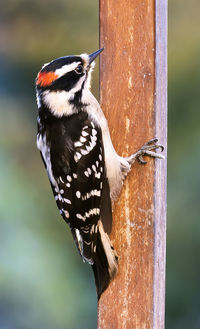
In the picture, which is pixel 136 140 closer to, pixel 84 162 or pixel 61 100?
pixel 84 162

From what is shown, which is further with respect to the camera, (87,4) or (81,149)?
(87,4)

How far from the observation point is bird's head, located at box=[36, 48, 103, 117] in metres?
2.97

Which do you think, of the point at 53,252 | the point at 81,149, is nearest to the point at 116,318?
the point at 81,149

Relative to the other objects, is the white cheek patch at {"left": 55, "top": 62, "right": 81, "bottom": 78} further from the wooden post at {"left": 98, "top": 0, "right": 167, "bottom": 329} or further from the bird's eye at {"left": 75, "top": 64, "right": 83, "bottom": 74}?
the wooden post at {"left": 98, "top": 0, "right": 167, "bottom": 329}

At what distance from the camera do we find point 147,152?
9.77 feet

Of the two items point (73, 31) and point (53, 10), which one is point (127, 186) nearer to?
point (73, 31)

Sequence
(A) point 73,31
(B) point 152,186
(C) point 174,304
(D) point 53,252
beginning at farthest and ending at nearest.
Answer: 1. (A) point 73,31
2. (D) point 53,252
3. (C) point 174,304
4. (B) point 152,186

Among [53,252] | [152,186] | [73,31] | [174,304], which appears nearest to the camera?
[152,186]

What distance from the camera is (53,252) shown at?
22.7 feet

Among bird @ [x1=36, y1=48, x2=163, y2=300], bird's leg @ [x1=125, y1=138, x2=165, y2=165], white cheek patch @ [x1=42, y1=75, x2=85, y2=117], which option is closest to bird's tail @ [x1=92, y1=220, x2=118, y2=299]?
bird @ [x1=36, y1=48, x2=163, y2=300]

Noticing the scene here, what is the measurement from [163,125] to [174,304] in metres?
3.65

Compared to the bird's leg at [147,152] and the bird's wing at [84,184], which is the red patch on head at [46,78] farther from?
the bird's leg at [147,152]

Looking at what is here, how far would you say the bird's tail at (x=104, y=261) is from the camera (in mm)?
3033

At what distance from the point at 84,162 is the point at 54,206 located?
4192mm
